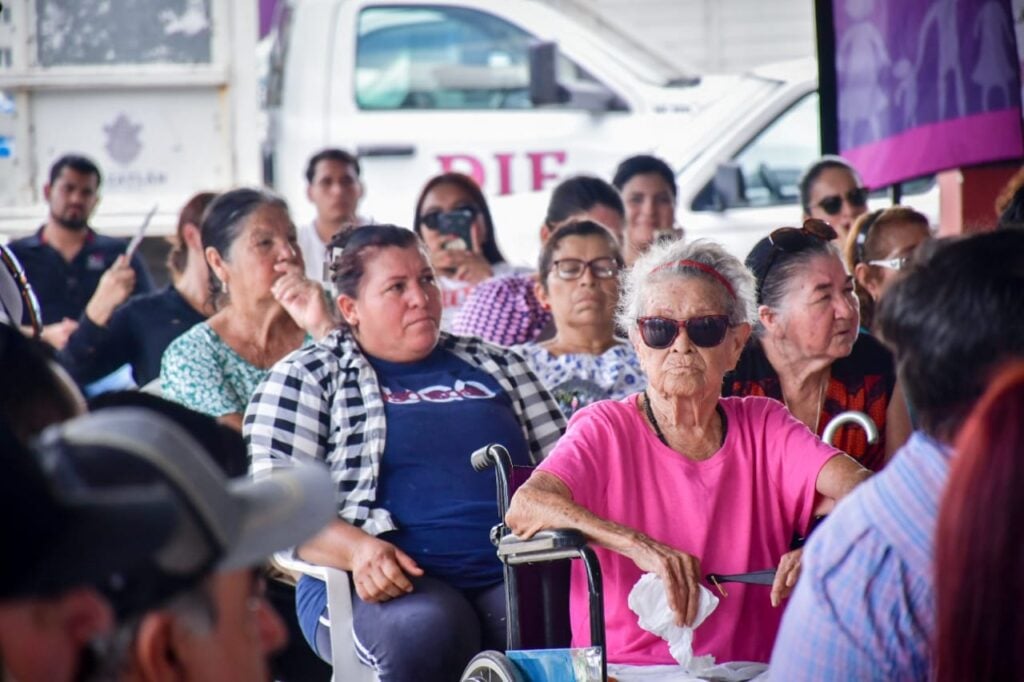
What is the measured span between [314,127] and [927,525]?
7.34 m

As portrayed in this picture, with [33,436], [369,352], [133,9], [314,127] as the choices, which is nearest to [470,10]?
[314,127]

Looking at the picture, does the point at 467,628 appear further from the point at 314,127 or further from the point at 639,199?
the point at 314,127

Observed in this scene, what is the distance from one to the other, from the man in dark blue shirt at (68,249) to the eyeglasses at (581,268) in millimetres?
2590

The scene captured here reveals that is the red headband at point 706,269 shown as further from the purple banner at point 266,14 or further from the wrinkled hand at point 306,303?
the purple banner at point 266,14

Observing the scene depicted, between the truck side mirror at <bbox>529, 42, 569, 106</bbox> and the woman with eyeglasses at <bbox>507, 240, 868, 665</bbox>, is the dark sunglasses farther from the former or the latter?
the woman with eyeglasses at <bbox>507, 240, 868, 665</bbox>

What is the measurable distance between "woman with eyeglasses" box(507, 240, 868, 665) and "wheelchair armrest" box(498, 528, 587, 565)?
0.02 meters

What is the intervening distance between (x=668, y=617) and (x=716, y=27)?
14.4 metres

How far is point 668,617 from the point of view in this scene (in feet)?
10.1

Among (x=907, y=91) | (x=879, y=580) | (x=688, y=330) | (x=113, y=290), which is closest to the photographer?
(x=879, y=580)

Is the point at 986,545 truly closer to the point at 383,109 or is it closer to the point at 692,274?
the point at 692,274

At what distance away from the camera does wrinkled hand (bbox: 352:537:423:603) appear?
365 centimetres

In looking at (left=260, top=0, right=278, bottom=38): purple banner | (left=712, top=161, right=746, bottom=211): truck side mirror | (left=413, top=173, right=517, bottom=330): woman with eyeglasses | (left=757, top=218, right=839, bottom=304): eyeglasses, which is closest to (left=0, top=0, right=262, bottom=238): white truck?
(left=413, top=173, right=517, bottom=330): woman with eyeglasses

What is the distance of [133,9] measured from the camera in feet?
24.7

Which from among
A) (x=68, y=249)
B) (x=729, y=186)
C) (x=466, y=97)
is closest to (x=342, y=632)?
(x=68, y=249)
